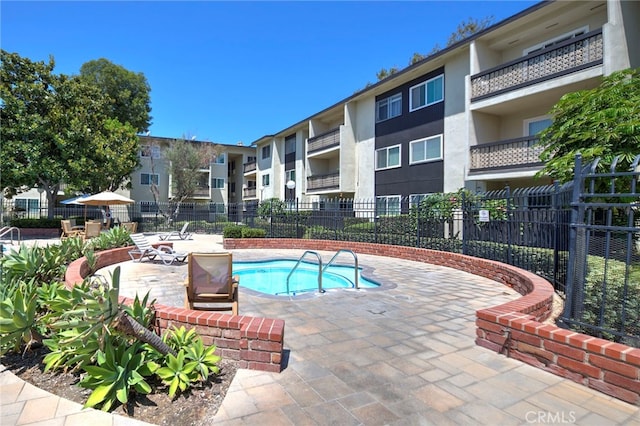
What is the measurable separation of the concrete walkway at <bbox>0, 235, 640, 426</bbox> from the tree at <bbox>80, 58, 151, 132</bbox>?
3358cm

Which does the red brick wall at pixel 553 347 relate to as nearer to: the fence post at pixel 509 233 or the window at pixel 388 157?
Answer: the fence post at pixel 509 233

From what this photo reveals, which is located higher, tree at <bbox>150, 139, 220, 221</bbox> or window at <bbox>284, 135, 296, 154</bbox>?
window at <bbox>284, 135, 296, 154</bbox>

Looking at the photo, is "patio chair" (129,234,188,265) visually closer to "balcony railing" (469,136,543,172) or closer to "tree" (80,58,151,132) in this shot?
"balcony railing" (469,136,543,172)

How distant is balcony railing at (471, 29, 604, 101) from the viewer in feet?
40.0

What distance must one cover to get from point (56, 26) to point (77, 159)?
13.3 m

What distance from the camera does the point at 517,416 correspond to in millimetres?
2760

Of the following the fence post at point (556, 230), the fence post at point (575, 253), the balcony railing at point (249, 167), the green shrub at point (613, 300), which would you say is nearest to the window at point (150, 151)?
the balcony railing at point (249, 167)

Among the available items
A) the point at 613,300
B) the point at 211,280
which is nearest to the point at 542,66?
the point at 613,300

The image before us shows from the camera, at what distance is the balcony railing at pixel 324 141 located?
81.1 ft

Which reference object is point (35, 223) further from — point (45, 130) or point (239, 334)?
point (239, 334)

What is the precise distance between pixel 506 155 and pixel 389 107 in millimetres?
8822

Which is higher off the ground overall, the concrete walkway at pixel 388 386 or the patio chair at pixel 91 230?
the patio chair at pixel 91 230

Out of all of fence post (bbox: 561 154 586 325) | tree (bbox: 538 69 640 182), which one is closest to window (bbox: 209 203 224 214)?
tree (bbox: 538 69 640 182)

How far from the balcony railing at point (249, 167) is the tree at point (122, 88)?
11108 millimetres
